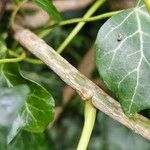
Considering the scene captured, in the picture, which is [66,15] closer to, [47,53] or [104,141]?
[104,141]

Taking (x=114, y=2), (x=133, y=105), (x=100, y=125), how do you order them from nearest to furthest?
(x=133, y=105) → (x=100, y=125) → (x=114, y=2)

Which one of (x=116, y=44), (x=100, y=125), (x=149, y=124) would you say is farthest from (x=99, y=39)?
(x=100, y=125)

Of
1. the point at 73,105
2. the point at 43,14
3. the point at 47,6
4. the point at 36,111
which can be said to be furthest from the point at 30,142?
the point at 43,14

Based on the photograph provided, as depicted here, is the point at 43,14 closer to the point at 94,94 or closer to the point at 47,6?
the point at 47,6

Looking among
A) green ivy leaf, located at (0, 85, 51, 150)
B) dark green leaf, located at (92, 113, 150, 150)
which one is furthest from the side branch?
dark green leaf, located at (92, 113, 150, 150)

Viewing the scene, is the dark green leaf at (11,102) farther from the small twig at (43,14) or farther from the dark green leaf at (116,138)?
the small twig at (43,14)

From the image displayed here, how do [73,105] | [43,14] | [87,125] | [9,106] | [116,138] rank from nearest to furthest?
[9,106] < [87,125] < [116,138] < [73,105] < [43,14]
